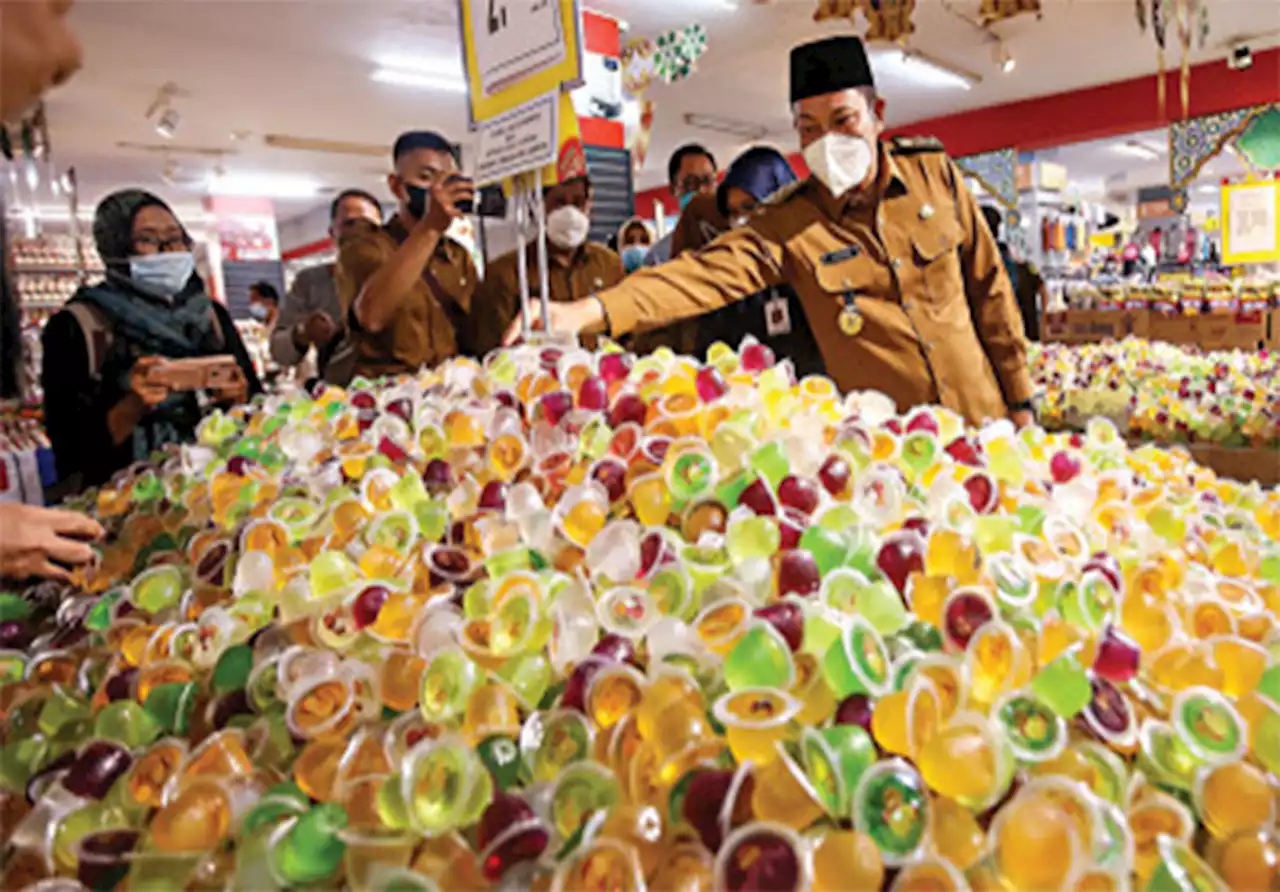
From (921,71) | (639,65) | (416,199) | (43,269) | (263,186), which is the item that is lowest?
(416,199)

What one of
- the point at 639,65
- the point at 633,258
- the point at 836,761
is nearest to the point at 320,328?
the point at 633,258

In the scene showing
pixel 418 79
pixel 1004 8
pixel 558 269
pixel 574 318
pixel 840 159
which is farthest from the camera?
pixel 418 79

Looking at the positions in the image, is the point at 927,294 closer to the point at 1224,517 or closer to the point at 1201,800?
the point at 1224,517

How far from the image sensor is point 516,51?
1458 millimetres

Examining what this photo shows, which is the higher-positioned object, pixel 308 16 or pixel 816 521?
pixel 308 16

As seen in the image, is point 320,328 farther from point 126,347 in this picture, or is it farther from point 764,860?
point 764,860

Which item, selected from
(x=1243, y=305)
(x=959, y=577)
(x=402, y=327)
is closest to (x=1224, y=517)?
(x=959, y=577)

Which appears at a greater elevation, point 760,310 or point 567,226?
point 567,226

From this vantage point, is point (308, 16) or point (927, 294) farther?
point (308, 16)

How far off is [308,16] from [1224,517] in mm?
6507

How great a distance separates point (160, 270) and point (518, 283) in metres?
0.85

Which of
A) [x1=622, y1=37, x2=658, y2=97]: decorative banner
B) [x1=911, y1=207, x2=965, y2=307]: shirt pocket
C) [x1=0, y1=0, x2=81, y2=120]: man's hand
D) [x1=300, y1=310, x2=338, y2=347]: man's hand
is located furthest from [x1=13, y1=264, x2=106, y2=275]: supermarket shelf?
[x1=0, y1=0, x2=81, y2=120]: man's hand

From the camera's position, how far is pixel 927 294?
1.85m

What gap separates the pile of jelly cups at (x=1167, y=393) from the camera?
2838 millimetres
